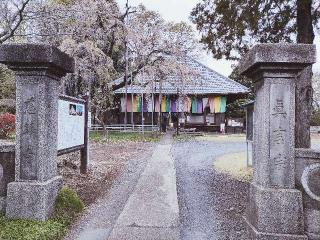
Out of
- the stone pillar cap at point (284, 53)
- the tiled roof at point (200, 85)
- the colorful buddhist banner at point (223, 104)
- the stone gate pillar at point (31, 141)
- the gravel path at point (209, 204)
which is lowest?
the gravel path at point (209, 204)

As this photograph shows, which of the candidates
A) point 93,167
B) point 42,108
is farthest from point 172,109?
point 42,108

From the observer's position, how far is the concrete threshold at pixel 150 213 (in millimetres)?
4969

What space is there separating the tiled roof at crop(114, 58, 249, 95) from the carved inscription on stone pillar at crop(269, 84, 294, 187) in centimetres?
2296

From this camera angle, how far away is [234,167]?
37.3 ft

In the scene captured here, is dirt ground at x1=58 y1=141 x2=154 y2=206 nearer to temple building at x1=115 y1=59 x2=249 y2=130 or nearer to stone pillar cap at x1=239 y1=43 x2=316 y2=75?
stone pillar cap at x1=239 y1=43 x2=316 y2=75

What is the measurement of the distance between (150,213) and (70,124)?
2629 mm

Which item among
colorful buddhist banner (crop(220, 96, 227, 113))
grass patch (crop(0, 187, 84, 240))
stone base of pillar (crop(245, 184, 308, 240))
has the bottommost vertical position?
grass patch (crop(0, 187, 84, 240))

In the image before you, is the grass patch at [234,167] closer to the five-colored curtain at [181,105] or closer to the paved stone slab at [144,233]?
the paved stone slab at [144,233]

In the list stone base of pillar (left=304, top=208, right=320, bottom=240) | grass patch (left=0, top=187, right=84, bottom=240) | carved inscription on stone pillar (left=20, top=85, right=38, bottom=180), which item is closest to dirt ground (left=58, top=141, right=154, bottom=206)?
grass patch (left=0, top=187, right=84, bottom=240)

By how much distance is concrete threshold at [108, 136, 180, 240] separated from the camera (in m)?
4.97

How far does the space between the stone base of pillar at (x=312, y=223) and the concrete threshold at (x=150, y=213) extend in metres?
1.67

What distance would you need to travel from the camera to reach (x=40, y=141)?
529 centimetres

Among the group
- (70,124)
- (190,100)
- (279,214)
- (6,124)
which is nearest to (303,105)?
(279,214)

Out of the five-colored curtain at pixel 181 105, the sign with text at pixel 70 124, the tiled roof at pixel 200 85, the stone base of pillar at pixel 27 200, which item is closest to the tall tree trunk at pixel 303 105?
the sign with text at pixel 70 124
